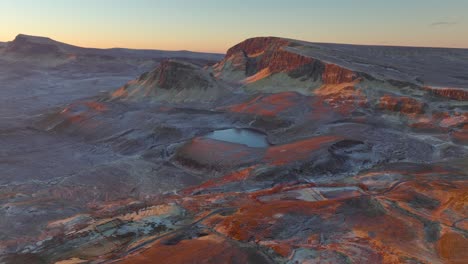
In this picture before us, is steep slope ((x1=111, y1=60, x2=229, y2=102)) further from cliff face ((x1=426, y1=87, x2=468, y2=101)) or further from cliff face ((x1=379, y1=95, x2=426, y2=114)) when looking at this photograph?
cliff face ((x1=426, y1=87, x2=468, y2=101))

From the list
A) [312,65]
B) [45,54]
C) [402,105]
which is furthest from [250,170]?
[45,54]

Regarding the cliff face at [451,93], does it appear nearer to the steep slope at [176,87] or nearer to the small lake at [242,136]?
the small lake at [242,136]

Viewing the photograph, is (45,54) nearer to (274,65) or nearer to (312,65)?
(274,65)

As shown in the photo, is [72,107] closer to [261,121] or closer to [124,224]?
[261,121]

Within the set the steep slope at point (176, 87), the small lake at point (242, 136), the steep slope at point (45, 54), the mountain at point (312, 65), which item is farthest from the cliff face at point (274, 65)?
the steep slope at point (45, 54)

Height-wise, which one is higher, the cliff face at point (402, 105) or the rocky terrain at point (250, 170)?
the cliff face at point (402, 105)

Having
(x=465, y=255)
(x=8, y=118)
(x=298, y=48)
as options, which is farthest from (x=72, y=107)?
(x=465, y=255)

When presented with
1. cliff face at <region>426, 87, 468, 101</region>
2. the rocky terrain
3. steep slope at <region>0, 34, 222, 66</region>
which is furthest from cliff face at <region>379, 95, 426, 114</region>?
steep slope at <region>0, 34, 222, 66</region>
